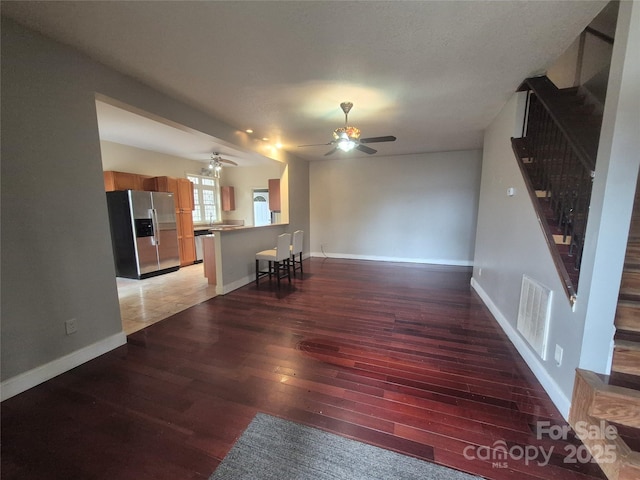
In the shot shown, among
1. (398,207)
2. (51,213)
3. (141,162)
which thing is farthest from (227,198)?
(51,213)

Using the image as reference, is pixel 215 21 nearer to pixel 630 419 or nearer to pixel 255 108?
pixel 255 108

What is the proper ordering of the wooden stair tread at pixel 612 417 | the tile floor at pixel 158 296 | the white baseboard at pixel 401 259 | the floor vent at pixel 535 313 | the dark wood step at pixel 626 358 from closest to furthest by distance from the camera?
the wooden stair tread at pixel 612 417, the dark wood step at pixel 626 358, the floor vent at pixel 535 313, the tile floor at pixel 158 296, the white baseboard at pixel 401 259

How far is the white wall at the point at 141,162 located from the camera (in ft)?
15.9

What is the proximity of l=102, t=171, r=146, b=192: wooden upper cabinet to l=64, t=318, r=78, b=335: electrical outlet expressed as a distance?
11.3 ft

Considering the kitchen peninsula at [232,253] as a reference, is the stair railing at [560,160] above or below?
above

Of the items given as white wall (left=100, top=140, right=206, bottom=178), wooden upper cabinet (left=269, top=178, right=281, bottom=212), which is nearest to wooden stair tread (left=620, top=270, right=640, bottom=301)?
wooden upper cabinet (left=269, top=178, right=281, bottom=212)

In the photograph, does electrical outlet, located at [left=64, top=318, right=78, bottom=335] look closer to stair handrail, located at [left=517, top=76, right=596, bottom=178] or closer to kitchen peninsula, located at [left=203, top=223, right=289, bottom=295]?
kitchen peninsula, located at [left=203, top=223, right=289, bottom=295]

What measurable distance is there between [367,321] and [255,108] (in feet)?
9.95

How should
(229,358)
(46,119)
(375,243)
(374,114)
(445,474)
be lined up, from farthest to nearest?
(375,243) < (374,114) < (229,358) < (46,119) < (445,474)

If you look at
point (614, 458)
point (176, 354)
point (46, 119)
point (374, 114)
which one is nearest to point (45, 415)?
point (176, 354)

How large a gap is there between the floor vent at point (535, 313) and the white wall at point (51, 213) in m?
3.78

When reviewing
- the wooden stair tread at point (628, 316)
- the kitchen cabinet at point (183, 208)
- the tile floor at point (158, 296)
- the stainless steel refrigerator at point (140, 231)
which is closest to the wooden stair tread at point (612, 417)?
the wooden stair tread at point (628, 316)

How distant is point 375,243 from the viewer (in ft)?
21.0

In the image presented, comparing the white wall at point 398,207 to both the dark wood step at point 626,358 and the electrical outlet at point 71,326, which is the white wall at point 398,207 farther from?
the electrical outlet at point 71,326
